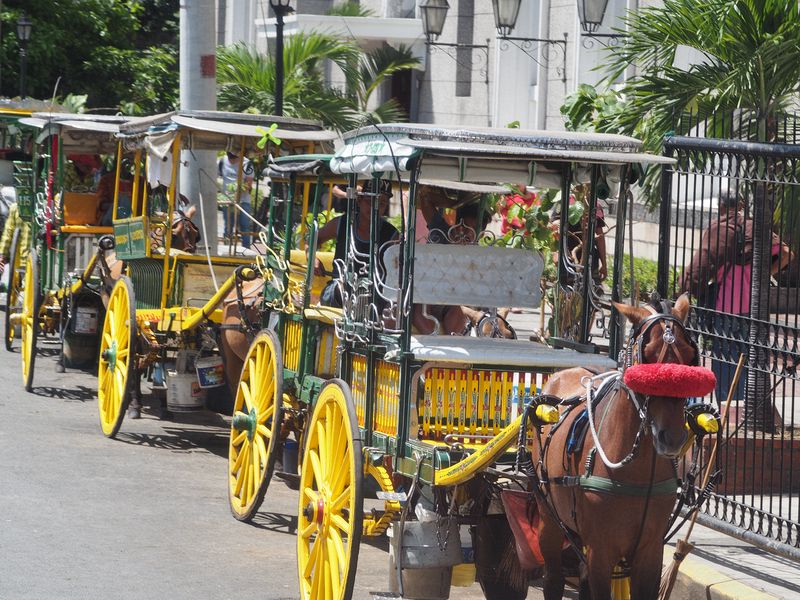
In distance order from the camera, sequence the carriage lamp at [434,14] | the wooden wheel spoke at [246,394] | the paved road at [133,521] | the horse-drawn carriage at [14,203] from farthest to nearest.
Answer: the carriage lamp at [434,14] → the horse-drawn carriage at [14,203] → the wooden wheel spoke at [246,394] → the paved road at [133,521]

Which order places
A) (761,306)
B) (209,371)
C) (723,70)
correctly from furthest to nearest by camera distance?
(209,371), (723,70), (761,306)

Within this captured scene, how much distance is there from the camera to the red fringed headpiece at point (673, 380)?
205 inches

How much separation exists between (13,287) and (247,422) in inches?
282

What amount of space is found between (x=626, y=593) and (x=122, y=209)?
8945mm

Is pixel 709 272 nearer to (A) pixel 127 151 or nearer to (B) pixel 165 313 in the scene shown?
(B) pixel 165 313

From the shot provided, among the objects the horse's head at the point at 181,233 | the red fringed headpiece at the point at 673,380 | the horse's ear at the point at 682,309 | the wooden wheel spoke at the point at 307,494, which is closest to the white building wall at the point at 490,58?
the horse's head at the point at 181,233

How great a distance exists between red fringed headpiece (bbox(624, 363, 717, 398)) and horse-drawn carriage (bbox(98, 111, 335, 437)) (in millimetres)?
5323

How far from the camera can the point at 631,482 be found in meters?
5.61

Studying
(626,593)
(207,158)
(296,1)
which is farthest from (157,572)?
(296,1)

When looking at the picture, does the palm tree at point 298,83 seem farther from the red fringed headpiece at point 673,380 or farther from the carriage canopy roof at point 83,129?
the red fringed headpiece at point 673,380

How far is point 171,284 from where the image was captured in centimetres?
1108

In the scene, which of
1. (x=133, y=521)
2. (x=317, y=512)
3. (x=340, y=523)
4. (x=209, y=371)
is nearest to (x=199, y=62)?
(x=209, y=371)

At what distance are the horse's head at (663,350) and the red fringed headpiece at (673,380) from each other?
0.27 ft

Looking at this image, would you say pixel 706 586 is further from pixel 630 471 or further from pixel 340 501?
pixel 340 501
